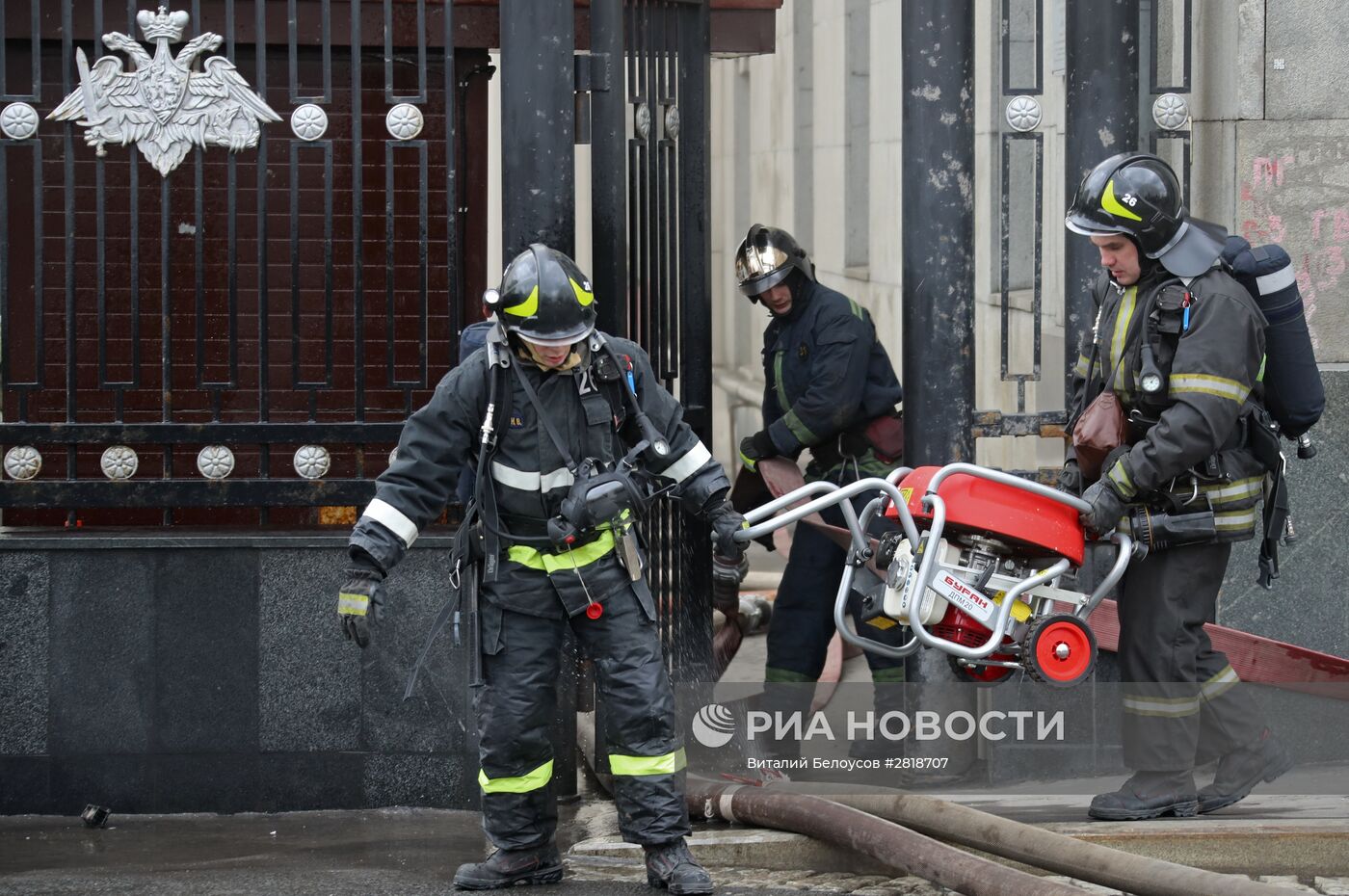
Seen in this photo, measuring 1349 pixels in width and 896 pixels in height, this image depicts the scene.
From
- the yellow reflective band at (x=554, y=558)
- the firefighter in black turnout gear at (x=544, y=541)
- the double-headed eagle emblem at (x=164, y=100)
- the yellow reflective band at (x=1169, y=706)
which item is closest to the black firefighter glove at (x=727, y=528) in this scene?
the firefighter in black turnout gear at (x=544, y=541)

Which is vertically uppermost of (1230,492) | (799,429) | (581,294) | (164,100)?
(164,100)

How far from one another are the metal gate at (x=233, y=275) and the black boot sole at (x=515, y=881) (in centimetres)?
144

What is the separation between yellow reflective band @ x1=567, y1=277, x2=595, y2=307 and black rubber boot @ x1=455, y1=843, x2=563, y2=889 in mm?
1562

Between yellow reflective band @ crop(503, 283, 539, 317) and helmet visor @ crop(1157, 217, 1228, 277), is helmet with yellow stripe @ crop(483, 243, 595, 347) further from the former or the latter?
helmet visor @ crop(1157, 217, 1228, 277)

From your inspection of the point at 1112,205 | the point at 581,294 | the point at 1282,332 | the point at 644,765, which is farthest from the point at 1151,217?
the point at 644,765

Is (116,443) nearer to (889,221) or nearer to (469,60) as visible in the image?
(469,60)

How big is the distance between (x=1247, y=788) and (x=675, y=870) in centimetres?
175

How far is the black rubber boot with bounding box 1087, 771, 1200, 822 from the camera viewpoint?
538 cm

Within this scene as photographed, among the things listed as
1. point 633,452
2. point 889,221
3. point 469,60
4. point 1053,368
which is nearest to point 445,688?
point 633,452

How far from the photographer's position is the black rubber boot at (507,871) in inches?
205

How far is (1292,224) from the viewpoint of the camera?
21.9 ft

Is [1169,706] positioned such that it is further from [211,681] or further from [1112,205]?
[211,681]

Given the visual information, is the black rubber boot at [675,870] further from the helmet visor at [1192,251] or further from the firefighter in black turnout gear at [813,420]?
the helmet visor at [1192,251]

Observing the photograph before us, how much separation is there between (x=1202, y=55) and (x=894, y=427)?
1782mm
